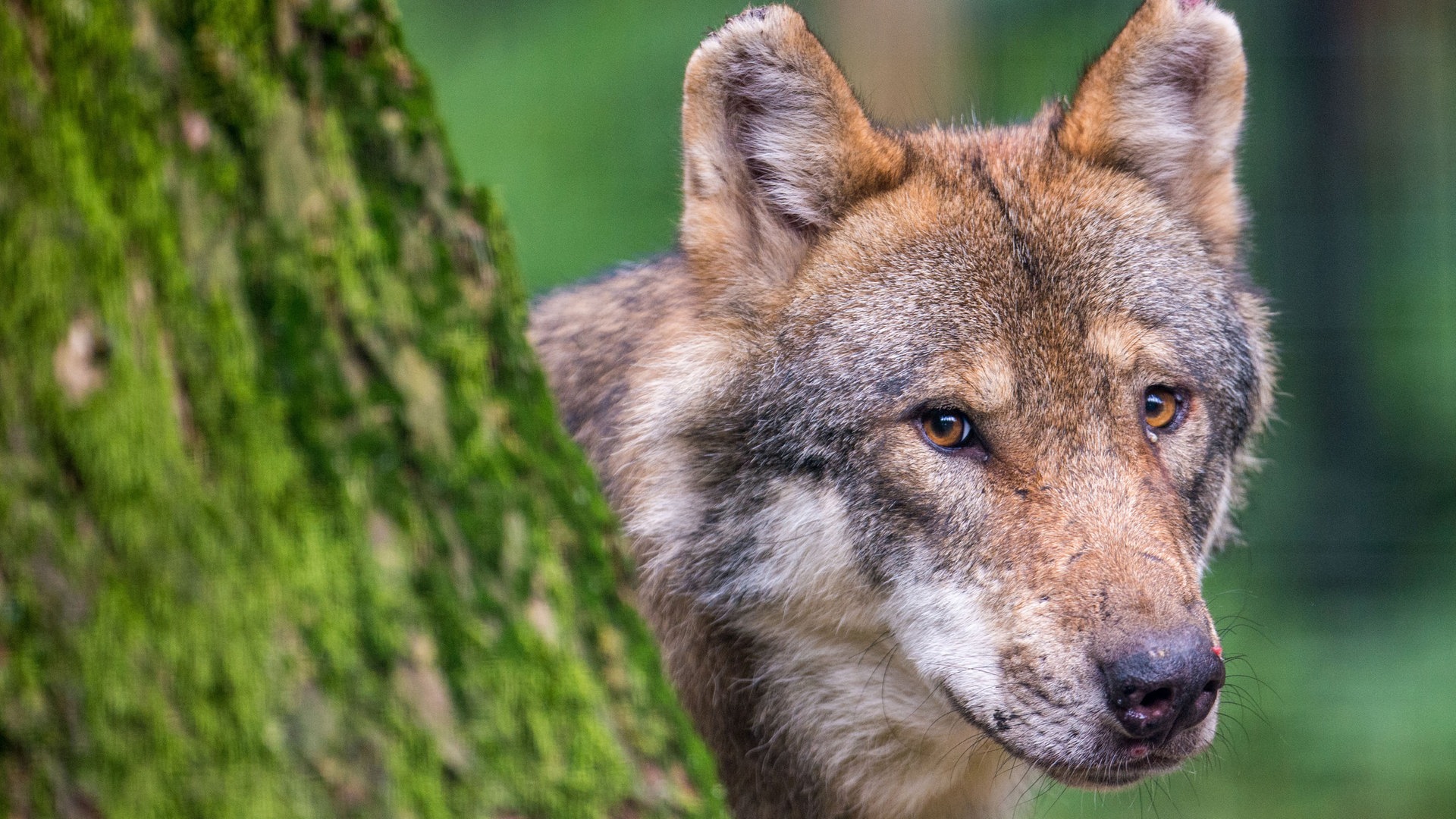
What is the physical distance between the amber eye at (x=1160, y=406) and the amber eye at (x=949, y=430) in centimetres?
48

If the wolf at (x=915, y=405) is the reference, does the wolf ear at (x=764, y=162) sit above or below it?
above

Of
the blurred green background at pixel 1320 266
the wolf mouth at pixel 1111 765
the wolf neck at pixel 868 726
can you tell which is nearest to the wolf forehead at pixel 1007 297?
the wolf neck at pixel 868 726

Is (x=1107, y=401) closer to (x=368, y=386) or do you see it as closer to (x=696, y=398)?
(x=696, y=398)

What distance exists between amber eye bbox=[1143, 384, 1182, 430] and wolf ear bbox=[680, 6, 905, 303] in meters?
0.87

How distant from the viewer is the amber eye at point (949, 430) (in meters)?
3.21

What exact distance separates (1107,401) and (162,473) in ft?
7.56

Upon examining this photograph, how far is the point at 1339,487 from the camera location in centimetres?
768

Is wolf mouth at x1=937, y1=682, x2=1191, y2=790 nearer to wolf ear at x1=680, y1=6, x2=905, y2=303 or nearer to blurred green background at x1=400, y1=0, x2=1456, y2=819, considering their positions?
wolf ear at x1=680, y1=6, x2=905, y2=303

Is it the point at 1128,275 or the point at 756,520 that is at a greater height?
the point at 1128,275

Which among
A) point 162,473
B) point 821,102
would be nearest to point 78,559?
point 162,473

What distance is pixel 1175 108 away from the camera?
377cm

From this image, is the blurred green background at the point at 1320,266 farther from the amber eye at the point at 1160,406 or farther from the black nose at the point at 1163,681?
the black nose at the point at 1163,681

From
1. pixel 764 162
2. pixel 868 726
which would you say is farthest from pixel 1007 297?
pixel 868 726

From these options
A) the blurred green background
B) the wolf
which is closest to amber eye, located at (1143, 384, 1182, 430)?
the wolf
